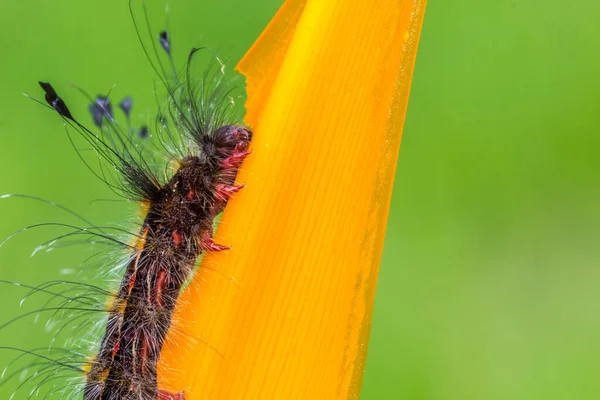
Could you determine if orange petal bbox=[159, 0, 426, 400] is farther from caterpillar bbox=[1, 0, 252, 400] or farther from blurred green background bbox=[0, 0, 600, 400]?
blurred green background bbox=[0, 0, 600, 400]

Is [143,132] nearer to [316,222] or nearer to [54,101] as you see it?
[54,101]

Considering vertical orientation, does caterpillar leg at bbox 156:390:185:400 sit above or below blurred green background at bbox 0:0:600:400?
below

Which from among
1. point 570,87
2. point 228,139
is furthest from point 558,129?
point 228,139

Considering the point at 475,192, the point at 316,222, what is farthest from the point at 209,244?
the point at 475,192

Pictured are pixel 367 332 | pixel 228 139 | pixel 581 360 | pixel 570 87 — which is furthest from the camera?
A: pixel 570 87

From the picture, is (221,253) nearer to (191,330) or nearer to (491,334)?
(191,330)

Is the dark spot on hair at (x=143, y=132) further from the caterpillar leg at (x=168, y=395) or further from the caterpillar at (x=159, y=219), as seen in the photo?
the caterpillar leg at (x=168, y=395)

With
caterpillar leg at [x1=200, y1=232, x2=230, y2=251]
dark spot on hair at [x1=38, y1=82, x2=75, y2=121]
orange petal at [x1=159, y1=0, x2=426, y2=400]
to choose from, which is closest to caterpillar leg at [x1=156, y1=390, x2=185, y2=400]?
orange petal at [x1=159, y1=0, x2=426, y2=400]

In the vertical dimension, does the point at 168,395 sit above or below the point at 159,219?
below
